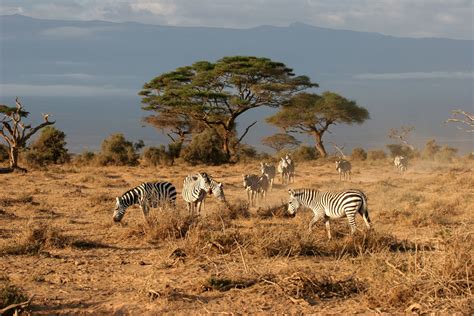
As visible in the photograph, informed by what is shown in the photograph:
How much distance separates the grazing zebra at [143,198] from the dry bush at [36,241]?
217 cm

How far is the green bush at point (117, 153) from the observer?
31.0 meters

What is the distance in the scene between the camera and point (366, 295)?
6.84 m

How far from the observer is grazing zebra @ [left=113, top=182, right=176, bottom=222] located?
41.0ft

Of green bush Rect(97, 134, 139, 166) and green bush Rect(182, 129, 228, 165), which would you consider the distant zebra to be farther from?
green bush Rect(97, 134, 139, 166)

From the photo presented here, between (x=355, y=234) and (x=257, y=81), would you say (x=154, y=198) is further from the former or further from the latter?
(x=257, y=81)

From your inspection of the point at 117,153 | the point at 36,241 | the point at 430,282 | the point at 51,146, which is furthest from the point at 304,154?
the point at 430,282

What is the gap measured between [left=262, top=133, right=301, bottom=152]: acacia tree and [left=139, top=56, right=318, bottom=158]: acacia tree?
5.09 m

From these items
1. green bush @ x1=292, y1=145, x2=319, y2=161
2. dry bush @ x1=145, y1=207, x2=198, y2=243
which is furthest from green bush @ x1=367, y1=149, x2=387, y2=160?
dry bush @ x1=145, y1=207, x2=198, y2=243

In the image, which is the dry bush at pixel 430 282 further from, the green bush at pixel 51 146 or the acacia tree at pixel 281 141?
the acacia tree at pixel 281 141

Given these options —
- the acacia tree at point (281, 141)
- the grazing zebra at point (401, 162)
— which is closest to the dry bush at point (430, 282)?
the grazing zebra at point (401, 162)

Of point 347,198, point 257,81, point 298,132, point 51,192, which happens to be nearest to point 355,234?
point 347,198

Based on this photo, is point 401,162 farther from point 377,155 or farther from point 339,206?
point 339,206

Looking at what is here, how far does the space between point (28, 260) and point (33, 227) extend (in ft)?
3.97

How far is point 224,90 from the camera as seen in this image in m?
37.7
